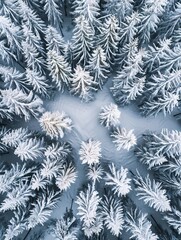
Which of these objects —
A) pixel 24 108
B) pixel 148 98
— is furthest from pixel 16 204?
pixel 148 98

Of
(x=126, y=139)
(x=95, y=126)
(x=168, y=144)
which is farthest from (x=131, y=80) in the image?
(x=95, y=126)

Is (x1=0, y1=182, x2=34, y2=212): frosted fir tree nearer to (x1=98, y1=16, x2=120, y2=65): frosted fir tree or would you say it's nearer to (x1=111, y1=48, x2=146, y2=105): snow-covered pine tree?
(x1=111, y1=48, x2=146, y2=105): snow-covered pine tree

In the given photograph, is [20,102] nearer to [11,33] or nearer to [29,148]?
[29,148]

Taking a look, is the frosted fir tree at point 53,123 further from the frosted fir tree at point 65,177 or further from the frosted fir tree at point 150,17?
the frosted fir tree at point 150,17

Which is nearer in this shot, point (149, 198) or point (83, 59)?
point (149, 198)

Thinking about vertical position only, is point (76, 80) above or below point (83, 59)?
below

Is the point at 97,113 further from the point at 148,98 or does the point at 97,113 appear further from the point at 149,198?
the point at 149,198

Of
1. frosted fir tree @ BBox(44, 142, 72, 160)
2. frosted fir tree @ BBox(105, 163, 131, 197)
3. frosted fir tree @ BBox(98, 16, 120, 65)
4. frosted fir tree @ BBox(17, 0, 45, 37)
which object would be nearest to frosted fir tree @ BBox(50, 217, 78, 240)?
frosted fir tree @ BBox(105, 163, 131, 197)
